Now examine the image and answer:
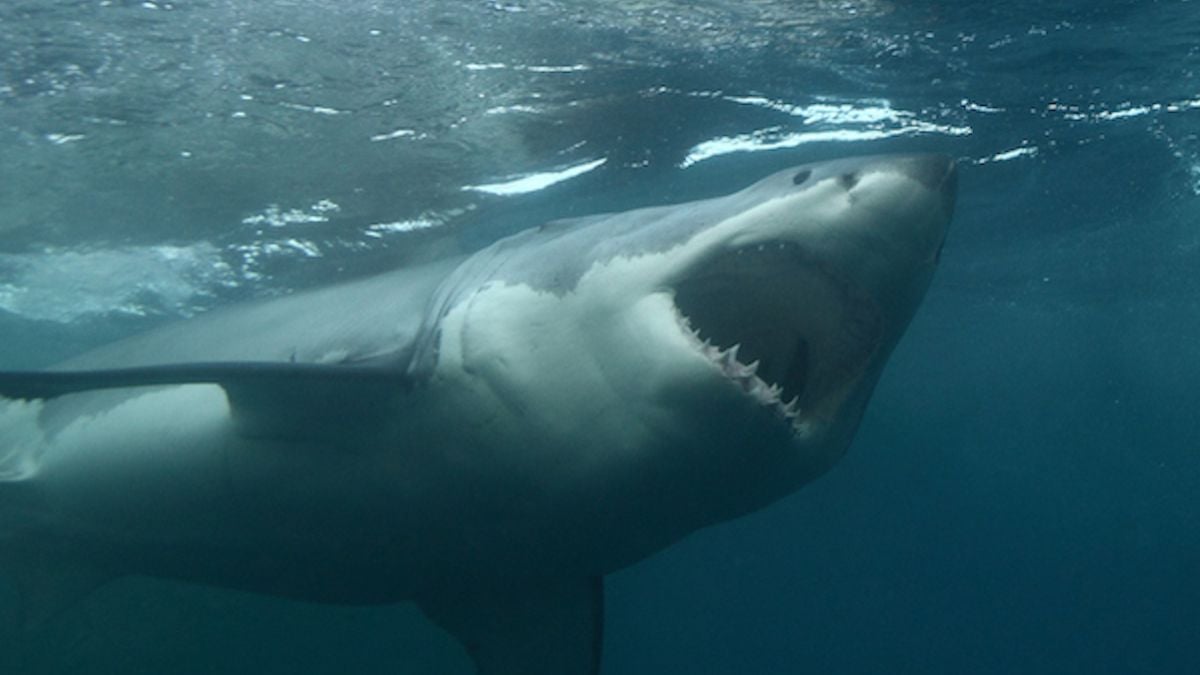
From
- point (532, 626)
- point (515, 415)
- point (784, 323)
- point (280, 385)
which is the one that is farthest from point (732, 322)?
point (532, 626)

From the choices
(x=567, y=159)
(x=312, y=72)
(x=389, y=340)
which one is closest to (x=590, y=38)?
(x=312, y=72)

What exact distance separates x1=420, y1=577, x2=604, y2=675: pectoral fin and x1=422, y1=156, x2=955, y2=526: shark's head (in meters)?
1.89

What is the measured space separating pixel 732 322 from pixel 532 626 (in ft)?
9.48

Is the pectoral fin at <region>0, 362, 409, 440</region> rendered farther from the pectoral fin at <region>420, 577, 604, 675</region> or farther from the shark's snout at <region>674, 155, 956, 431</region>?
the pectoral fin at <region>420, 577, 604, 675</region>

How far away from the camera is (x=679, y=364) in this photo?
11.4 ft

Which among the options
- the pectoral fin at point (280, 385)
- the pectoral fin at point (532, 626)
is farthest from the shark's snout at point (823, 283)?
the pectoral fin at point (532, 626)

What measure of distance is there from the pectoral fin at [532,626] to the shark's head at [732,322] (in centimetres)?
189

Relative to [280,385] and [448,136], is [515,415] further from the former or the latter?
[448,136]

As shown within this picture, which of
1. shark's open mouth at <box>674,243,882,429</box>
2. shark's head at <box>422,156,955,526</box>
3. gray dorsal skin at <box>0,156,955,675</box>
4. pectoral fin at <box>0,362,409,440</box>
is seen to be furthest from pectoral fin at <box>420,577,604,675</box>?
shark's open mouth at <box>674,243,882,429</box>

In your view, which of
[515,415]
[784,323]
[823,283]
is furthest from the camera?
[515,415]

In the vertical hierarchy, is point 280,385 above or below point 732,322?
below

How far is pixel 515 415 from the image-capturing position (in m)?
4.11

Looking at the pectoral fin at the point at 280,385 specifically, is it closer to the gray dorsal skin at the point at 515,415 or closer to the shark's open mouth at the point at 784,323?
the gray dorsal skin at the point at 515,415

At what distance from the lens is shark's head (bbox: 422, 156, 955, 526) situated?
3404 millimetres
